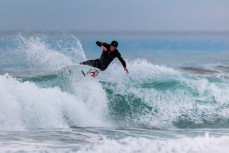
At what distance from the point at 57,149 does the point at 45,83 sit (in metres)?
8.79

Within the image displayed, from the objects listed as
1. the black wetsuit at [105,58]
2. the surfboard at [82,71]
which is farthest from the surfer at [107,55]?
the surfboard at [82,71]

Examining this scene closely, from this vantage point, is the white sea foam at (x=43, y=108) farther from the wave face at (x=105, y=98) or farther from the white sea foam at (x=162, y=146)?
the white sea foam at (x=162, y=146)

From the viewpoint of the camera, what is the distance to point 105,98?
1689 cm

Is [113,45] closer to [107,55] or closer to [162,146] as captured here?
[107,55]

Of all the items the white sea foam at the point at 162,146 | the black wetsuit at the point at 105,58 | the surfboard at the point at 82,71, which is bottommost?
the white sea foam at the point at 162,146

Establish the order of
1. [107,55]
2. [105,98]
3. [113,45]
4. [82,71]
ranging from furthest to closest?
[105,98] < [82,71] < [107,55] < [113,45]

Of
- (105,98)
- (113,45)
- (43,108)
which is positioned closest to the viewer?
(43,108)

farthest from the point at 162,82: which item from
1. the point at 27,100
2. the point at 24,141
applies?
the point at 24,141

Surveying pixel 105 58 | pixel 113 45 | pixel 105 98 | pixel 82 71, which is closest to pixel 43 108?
pixel 82 71

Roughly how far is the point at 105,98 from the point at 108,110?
0.65 meters

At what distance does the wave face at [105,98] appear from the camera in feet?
46.9

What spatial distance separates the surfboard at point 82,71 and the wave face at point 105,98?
251 mm

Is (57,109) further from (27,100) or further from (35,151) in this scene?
(35,151)

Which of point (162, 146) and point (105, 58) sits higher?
point (105, 58)
